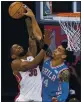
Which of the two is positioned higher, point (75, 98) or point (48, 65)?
point (48, 65)

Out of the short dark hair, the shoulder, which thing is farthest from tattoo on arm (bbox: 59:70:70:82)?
the short dark hair

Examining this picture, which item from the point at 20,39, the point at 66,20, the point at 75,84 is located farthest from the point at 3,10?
the point at 75,84

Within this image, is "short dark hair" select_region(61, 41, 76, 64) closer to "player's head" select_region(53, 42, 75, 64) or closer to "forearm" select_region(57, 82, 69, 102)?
"player's head" select_region(53, 42, 75, 64)

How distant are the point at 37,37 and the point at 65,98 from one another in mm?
659

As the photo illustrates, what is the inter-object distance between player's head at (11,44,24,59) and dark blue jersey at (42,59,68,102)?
27 centimetres

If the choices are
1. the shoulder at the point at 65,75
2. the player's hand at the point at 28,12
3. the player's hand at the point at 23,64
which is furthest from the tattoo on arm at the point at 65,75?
the player's hand at the point at 28,12

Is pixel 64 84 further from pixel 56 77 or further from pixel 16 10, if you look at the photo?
pixel 16 10

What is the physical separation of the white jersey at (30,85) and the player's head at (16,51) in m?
0.11

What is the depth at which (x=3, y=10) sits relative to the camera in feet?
14.7

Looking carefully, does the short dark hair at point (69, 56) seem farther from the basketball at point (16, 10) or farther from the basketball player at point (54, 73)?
the basketball at point (16, 10)

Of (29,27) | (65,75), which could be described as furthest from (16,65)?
(65,75)

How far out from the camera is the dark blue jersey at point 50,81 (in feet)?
14.5

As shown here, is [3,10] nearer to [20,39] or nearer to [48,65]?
[20,39]

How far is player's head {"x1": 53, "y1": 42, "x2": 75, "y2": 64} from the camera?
441 cm
